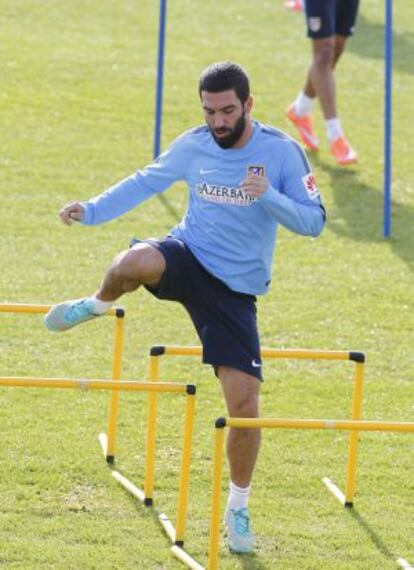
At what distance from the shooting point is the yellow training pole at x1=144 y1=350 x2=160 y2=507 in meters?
8.41

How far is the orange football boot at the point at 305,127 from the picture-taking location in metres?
15.4

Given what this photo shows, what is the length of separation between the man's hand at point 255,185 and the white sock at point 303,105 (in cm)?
775

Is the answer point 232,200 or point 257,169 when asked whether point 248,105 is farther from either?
point 232,200

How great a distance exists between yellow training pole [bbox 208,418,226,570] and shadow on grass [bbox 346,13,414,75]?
1190cm

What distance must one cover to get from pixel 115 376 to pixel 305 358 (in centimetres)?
107

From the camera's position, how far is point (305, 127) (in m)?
15.5

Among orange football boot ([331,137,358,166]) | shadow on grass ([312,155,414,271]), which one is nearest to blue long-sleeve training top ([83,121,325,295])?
shadow on grass ([312,155,414,271])


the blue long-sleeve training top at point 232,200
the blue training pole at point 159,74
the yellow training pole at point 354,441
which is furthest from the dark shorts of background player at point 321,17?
the yellow training pole at point 354,441

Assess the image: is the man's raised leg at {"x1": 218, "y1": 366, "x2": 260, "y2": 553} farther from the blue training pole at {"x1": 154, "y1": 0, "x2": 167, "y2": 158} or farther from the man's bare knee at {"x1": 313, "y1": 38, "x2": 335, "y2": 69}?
the man's bare knee at {"x1": 313, "y1": 38, "x2": 335, "y2": 69}

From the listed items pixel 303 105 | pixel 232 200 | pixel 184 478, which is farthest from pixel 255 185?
pixel 303 105

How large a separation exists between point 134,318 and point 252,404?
12.5 ft

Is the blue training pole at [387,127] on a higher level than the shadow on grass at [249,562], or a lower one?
higher

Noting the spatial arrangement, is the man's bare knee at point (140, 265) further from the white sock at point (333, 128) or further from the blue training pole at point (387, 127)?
the white sock at point (333, 128)

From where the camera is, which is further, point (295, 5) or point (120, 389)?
point (295, 5)
